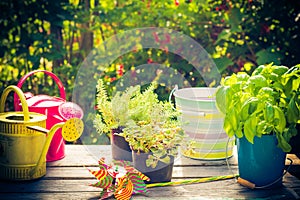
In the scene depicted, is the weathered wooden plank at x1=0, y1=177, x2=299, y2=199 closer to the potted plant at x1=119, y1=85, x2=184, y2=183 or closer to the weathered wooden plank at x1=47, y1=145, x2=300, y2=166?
the potted plant at x1=119, y1=85, x2=184, y2=183

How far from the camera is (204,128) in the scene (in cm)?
184

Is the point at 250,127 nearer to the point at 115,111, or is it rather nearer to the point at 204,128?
the point at 204,128

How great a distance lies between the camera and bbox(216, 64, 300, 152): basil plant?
1547mm

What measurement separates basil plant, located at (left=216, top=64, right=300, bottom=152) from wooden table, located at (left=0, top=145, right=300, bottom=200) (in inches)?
6.5

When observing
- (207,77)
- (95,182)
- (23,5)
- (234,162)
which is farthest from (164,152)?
(23,5)

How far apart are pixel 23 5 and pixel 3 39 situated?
0.25 m

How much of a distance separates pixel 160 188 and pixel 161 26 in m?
1.75

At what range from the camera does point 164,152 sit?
1.58 metres

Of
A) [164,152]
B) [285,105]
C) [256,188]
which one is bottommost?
[256,188]

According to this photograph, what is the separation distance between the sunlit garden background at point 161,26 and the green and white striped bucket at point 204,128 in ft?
3.94

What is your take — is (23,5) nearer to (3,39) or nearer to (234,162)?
(3,39)

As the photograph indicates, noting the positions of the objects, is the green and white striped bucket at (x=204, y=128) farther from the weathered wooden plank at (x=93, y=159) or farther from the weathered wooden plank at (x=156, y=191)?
the weathered wooden plank at (x=156, y=191)

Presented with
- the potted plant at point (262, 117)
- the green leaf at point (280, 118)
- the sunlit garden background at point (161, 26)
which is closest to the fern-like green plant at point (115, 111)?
the potted plant at point (262, 117)

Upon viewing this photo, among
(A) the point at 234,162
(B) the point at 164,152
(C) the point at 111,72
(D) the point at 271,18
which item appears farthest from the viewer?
(C) the point at 111,72
